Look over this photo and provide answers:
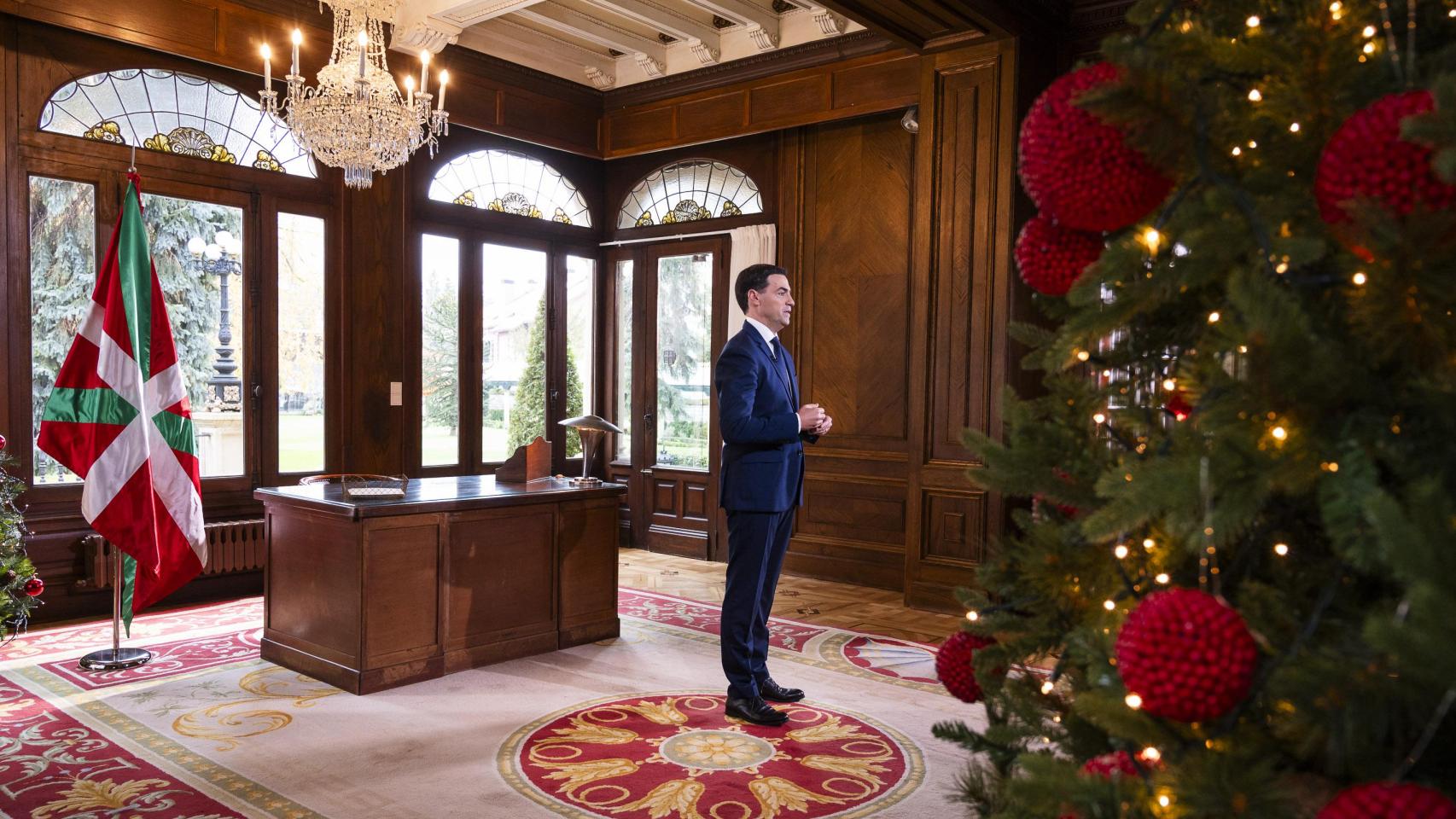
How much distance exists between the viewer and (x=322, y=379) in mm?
6402

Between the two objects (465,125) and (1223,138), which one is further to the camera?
(465,125)

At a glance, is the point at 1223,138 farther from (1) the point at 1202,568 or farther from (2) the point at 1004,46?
(2) the point at 1004,46

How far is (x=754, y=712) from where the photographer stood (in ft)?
12.0

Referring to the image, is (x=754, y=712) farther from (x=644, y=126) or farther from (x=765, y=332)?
(x=644, y=126)

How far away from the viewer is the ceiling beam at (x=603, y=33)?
22.1ft

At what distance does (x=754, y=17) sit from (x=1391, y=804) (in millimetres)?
6556

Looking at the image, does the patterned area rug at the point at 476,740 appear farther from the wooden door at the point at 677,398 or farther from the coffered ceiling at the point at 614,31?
the coffered ceiling at the point at 614,31

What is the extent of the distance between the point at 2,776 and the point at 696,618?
10.3ft

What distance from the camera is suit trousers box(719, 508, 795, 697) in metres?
3.59

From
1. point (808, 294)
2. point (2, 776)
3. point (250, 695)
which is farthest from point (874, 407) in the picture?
point (2, 776)

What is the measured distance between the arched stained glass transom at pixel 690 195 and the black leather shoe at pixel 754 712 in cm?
442

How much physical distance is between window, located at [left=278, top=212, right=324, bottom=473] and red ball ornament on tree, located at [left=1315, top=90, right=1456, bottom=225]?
6.17 metres

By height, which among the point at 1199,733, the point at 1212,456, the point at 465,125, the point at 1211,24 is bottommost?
the point at 1199,733

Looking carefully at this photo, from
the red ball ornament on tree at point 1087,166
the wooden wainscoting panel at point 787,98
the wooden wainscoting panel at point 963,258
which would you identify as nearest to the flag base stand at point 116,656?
the wooden wainscoting panel at point 963,258
